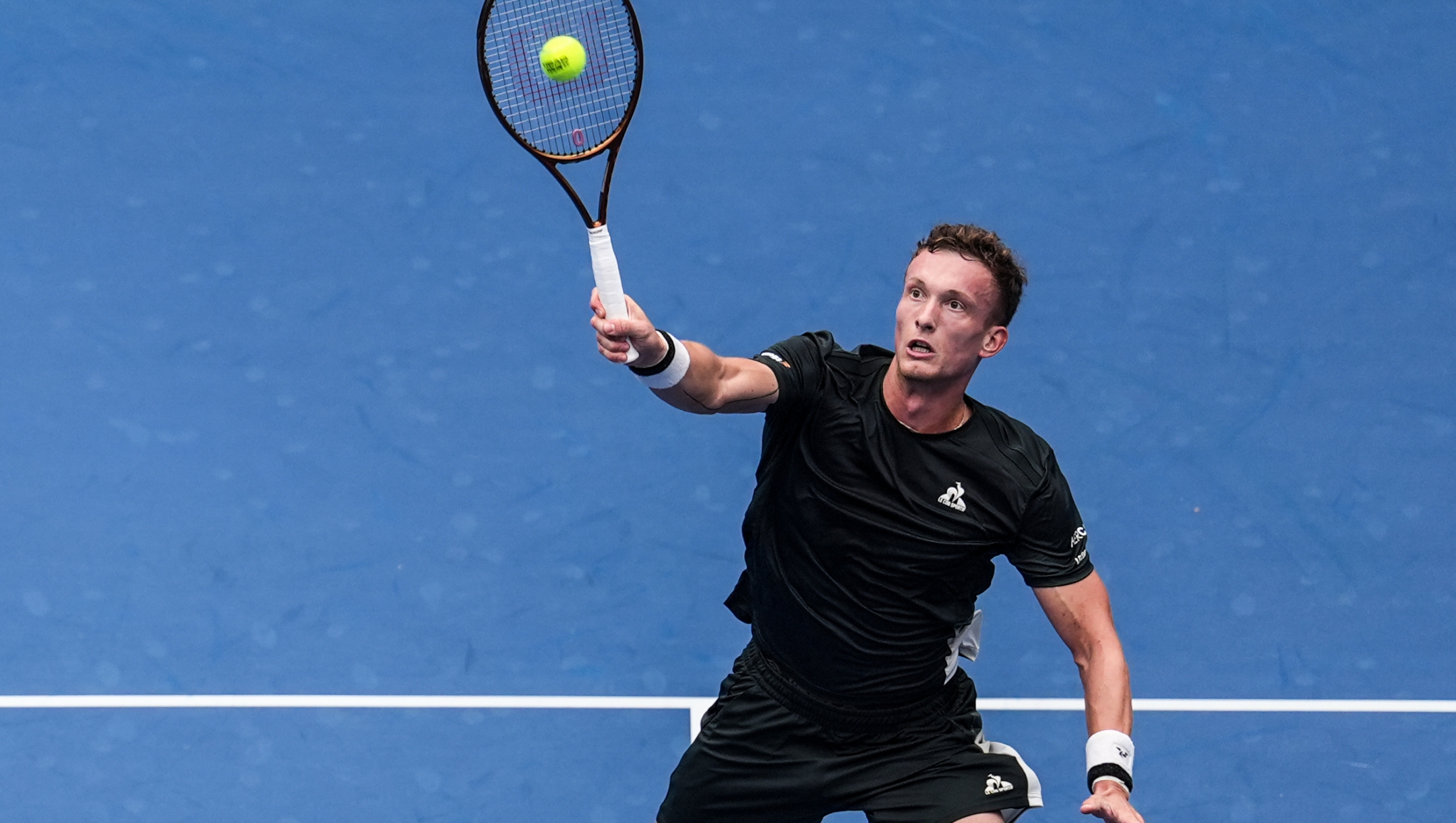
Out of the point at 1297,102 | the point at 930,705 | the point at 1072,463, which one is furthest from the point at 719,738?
the point at 1297,102

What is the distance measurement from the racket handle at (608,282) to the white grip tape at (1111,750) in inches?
59.2

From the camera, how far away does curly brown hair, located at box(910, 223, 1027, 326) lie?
4113 millimetres

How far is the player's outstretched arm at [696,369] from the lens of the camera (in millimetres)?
3455

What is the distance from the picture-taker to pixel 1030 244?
662 cm

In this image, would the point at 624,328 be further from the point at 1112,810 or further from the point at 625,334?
the point at 1112,810

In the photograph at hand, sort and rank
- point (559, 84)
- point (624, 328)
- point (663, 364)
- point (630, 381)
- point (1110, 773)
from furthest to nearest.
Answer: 1. point (630, 381)
2. point (559, 84)
3. point (1110, 773)
4. point (663, 364)
5. point (624, 328)

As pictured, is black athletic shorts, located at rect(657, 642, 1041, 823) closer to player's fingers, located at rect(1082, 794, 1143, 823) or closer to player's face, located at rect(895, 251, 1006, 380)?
player's fingers, located at rect(1082, 794, 1143, 823)

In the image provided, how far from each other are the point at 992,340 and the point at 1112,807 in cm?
118

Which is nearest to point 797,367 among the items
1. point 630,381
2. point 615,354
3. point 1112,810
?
point 615,354

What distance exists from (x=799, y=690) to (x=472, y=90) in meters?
3.53

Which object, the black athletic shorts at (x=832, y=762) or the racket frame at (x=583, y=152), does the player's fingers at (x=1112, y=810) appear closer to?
the black athletic shorts at (x=832, y=762)

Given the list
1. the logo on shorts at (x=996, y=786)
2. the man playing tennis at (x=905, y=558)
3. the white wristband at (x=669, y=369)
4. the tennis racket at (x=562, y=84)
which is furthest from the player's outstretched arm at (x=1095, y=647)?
the tennis racket at (x=562, y=84)

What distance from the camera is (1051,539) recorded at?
13.7ft

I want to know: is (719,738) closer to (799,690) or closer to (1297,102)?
(799,690)
